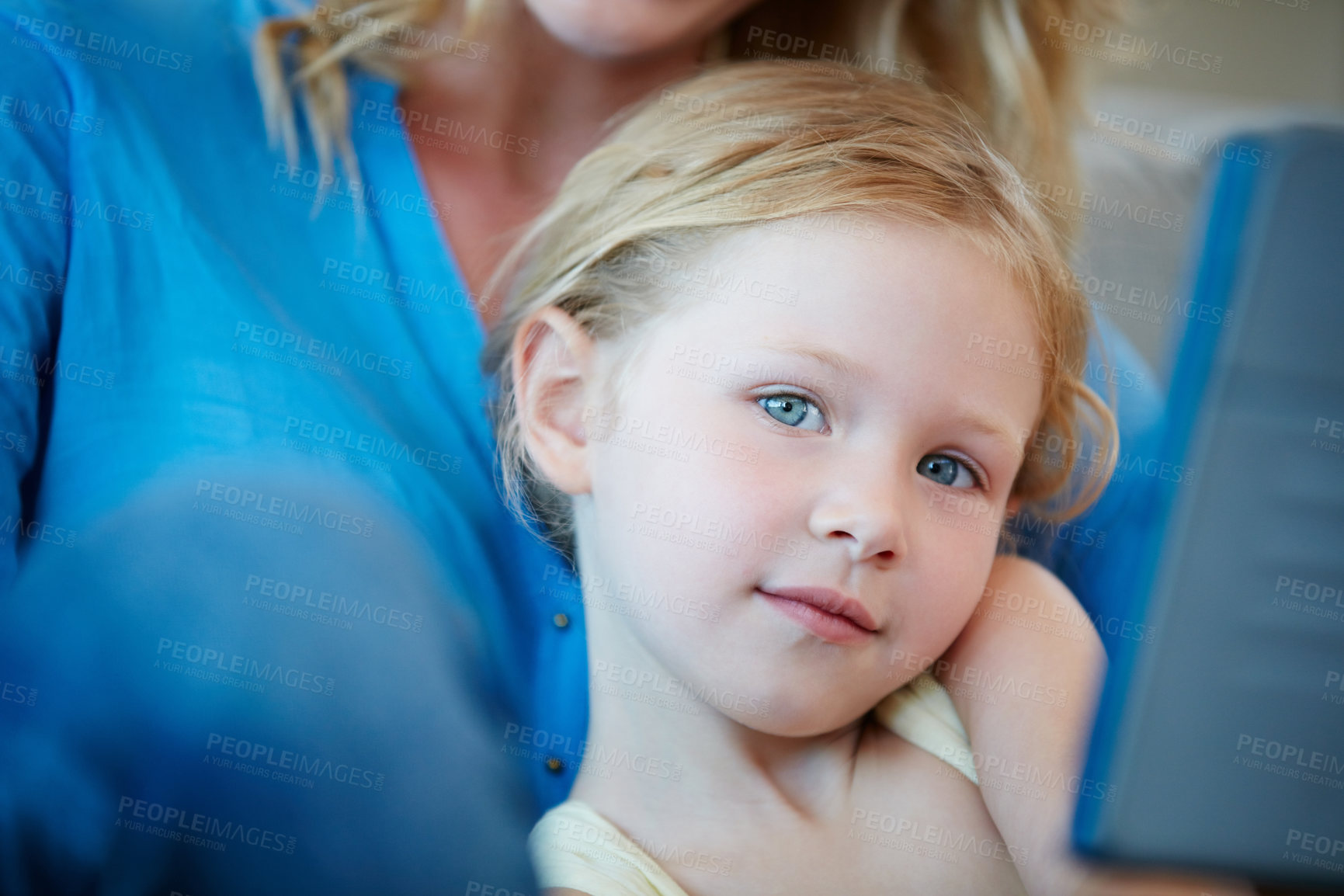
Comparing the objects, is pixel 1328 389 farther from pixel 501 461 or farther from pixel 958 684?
pixel 501 461

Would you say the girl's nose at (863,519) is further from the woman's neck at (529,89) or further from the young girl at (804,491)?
the woman's neck at (529,89)

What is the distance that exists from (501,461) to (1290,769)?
457 mm

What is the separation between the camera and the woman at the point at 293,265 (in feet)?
2.06

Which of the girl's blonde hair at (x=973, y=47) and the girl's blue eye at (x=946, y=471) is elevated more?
the girl's blonde hair at (x=973, y=47)

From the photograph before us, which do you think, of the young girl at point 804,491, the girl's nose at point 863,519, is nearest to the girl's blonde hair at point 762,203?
the young girl at point 804,491

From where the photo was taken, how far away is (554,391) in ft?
2.25

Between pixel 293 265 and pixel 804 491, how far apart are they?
36 centimetres

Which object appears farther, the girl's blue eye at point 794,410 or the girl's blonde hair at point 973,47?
the girl's blonde hair at point 973,47

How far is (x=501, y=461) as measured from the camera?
2.29ft

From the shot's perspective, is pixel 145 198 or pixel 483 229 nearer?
pixel 145 198

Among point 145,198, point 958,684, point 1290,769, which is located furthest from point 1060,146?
point 145,198

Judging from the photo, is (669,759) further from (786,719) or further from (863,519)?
(863,519)

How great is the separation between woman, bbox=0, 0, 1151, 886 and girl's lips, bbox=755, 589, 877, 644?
0.51 ft

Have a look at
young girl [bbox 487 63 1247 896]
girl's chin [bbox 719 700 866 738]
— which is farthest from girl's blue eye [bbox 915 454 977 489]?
girl's chin [bbox 719 700 866 738]
